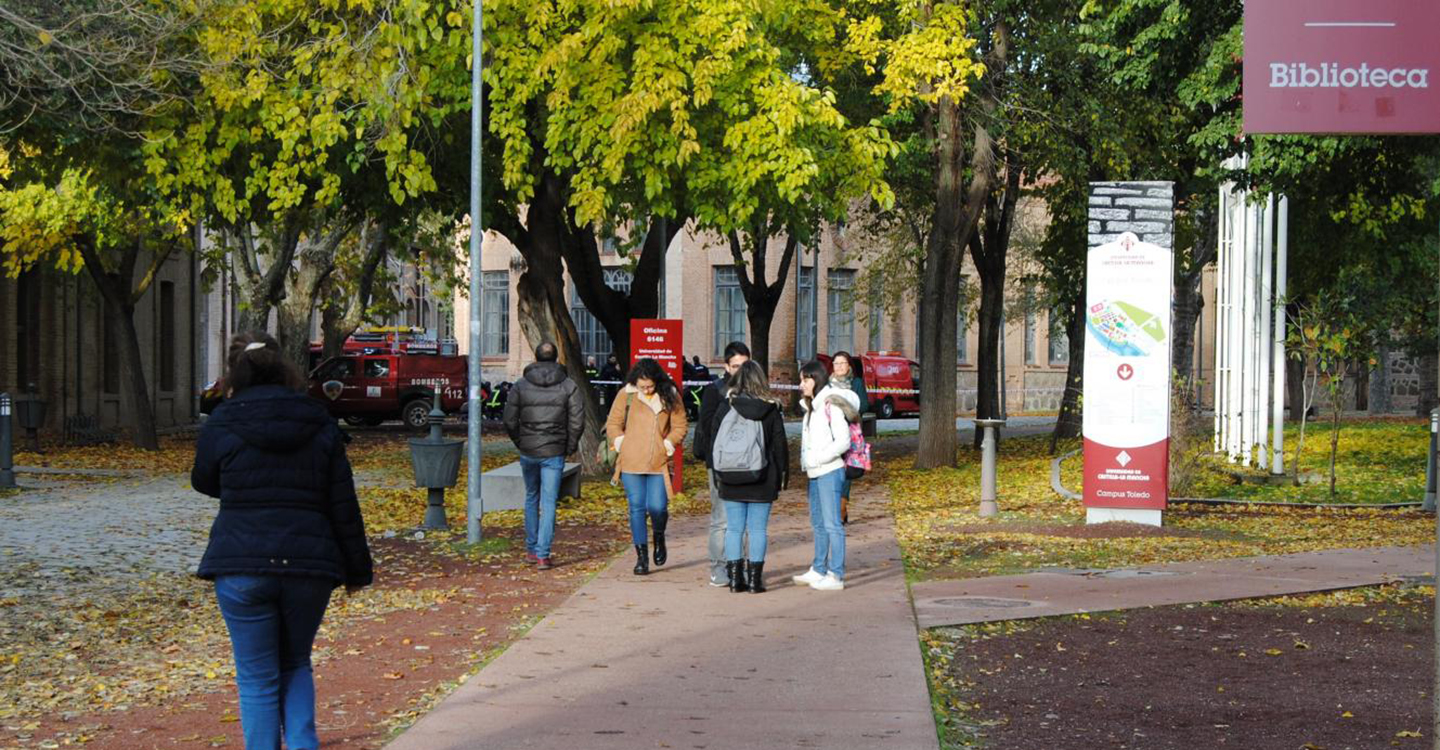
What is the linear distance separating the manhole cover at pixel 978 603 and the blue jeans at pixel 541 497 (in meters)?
3.33

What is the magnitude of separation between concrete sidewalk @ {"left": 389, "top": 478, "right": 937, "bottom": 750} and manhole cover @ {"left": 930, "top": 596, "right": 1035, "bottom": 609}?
33 cm

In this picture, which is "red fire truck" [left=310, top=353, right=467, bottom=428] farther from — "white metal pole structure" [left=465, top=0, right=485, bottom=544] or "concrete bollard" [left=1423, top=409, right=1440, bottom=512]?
"concrete bollard" [left=1423, top=409, right=1440, bottom=512]

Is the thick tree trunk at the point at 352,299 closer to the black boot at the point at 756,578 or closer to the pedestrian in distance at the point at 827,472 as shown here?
the pedestrian in distance at the point at 827,472

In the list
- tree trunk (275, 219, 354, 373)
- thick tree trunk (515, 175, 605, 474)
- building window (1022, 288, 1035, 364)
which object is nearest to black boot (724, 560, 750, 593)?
thick tree trunk (515, 175, 605, 474)

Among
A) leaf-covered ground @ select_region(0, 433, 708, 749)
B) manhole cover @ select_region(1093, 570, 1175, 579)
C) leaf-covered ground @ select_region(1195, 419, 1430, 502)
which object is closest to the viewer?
leaf-covered ground @ select_region(0, 433, 708, 749)

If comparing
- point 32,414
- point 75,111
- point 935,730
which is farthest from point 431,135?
point 935,730

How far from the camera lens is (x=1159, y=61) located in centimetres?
1898

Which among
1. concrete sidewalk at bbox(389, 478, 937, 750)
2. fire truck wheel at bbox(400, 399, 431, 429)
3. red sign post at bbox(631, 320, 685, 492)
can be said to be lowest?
fire truck wheel at bbox(400, 399, 431, 429)

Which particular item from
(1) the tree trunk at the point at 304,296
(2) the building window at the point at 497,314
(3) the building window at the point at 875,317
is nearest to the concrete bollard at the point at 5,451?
(1) the tree trunk at the point at 304,296

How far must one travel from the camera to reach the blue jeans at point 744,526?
38.9 ft

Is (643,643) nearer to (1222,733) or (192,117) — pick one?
(1222,733)

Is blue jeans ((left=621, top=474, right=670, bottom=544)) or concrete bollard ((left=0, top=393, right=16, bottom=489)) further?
concrete bollard ((left=0, top=393, right=16, bottom=489))

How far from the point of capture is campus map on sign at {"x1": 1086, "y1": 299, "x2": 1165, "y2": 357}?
16.5m

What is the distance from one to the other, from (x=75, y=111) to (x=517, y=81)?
15.2 feet
